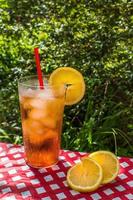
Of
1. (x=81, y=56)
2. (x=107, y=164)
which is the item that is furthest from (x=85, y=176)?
(x=81, y=56)

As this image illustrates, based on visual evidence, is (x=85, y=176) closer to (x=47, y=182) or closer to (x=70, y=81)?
(x=47, y=182)

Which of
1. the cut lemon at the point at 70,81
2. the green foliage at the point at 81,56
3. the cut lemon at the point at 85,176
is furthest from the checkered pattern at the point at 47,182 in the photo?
the green foliage at the point at 81,56

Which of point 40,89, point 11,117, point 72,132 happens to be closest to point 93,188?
point 40,89

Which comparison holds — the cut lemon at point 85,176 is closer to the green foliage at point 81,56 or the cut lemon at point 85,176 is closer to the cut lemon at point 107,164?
the cut lemon at point 107,164

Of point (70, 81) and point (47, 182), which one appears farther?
point (70, 81)

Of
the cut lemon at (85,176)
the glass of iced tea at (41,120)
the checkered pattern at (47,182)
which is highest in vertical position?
the glass of iced tea at (41,120)

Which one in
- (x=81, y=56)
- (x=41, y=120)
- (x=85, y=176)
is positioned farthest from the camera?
(x=81, y=56)
